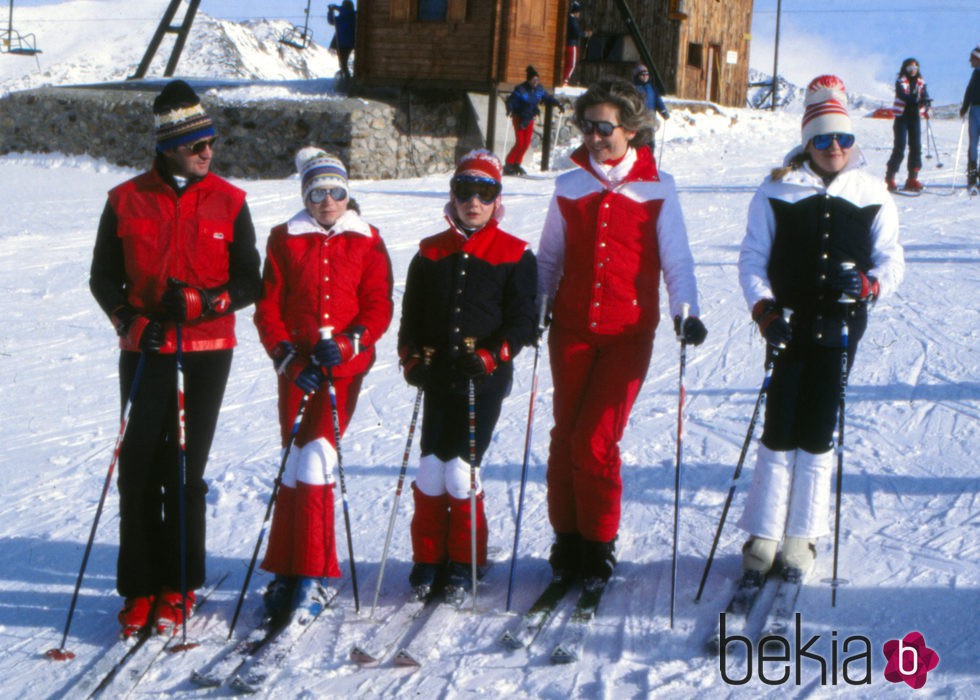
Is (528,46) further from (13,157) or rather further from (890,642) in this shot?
(890,642)

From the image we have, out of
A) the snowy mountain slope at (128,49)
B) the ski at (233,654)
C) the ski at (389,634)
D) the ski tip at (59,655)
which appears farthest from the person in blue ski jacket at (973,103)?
the snowy mountain slope at (128,49)

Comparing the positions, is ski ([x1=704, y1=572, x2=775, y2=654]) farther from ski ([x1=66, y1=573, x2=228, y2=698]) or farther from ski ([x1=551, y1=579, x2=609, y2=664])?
ski ([x1=66, y1=573, x2=228, y2=698])

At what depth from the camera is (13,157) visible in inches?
711

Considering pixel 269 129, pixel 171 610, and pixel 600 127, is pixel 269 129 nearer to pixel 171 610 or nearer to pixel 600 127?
pixel 600 127

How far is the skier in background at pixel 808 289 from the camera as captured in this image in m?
3.50

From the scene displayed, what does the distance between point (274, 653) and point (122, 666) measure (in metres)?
0.46

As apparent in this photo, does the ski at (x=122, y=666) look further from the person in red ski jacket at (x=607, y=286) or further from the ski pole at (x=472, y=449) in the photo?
the person in red ski jacket at (x=607, y=286)

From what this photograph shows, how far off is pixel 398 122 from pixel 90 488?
42.4 ft

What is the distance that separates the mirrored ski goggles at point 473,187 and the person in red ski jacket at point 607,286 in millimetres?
264

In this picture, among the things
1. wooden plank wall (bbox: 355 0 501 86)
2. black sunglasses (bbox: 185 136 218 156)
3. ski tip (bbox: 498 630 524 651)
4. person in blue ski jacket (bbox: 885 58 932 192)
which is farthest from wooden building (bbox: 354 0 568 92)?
ski tip (bbox: 498 630 524 651)

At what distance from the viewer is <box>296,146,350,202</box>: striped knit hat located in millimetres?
3450

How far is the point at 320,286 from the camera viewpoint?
11.3 feet

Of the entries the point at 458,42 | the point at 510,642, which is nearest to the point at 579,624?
the point at 510,642

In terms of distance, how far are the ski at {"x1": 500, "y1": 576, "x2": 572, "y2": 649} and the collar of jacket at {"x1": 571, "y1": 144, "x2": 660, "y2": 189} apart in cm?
143
